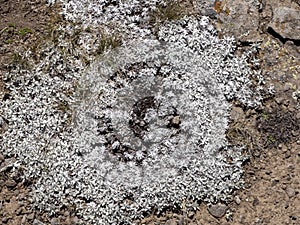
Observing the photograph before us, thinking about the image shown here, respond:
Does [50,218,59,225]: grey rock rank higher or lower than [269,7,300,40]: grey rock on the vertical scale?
lower

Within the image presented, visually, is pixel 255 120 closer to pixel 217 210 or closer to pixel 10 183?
pixel 217 210

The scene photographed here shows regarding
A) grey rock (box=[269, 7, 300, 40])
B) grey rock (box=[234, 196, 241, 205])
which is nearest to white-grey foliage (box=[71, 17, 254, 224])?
grey rock (box=[234, 196, 241, 205])

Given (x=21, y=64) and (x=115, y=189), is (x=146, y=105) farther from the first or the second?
(x=21, y=64)

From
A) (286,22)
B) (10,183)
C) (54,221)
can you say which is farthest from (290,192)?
(10,183)

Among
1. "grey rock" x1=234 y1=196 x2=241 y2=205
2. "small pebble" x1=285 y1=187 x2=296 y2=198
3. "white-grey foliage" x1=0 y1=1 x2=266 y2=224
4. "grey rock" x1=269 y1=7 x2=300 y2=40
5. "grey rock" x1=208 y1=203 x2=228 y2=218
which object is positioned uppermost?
"grey rock" x1=269 y1=7 x2=300 y2=40

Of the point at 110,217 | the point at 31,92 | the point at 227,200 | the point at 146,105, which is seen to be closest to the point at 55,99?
the point at 31,92

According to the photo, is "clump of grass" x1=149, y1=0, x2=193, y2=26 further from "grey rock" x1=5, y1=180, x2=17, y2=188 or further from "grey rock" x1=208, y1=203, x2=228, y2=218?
"grey rock" x1=5, y1=180, x2=17, y2=188

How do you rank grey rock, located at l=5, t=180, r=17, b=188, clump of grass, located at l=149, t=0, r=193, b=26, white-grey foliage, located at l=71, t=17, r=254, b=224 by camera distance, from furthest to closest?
1. clump of grass, located at l=149, t=0, r=193, b=26
2. grey rock, located at l=5, t=180, r=17, b=188
3. white-grey foliage, located at l=71, t=17, r=254, b=224

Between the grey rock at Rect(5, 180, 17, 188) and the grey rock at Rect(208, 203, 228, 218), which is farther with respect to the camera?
the grey rock at Rect(5, 180, 17, 188)

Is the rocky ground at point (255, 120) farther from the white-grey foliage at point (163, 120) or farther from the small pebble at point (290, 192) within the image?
the white-grey foliage at point (163, 120)
